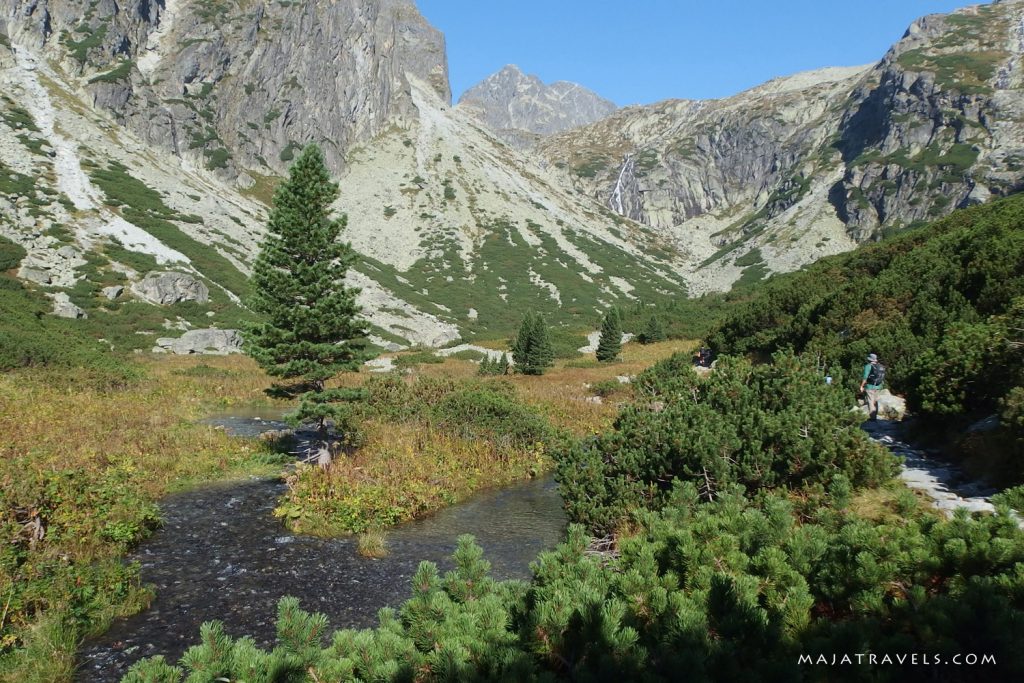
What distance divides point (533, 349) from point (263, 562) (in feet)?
71.7

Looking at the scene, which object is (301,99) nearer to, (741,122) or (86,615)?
(86,615)

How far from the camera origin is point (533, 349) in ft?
98.6

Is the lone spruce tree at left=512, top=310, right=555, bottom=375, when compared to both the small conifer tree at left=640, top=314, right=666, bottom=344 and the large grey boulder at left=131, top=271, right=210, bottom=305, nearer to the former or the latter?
the small conifer tree at left=640, top=314, right=666, bottom=344

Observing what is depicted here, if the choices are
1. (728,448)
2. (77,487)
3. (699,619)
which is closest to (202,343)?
(77,487)

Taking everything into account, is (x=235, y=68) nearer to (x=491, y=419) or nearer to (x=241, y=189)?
(x=241, y=189)

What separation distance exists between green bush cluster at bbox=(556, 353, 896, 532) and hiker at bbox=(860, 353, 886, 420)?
336cm

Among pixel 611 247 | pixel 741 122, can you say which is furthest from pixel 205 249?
pixel 741 122

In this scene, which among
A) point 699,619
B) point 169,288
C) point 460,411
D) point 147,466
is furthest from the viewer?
point 169,288

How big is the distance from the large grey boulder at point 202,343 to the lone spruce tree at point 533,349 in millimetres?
20982

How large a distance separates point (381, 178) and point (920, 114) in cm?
12241

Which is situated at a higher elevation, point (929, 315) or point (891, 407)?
point (929, 315)

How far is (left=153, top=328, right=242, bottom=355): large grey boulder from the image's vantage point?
37.9m

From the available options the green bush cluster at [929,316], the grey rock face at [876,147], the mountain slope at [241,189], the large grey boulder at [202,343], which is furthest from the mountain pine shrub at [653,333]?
the grey rock face at [876,147]

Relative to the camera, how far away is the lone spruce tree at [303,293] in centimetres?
1336
